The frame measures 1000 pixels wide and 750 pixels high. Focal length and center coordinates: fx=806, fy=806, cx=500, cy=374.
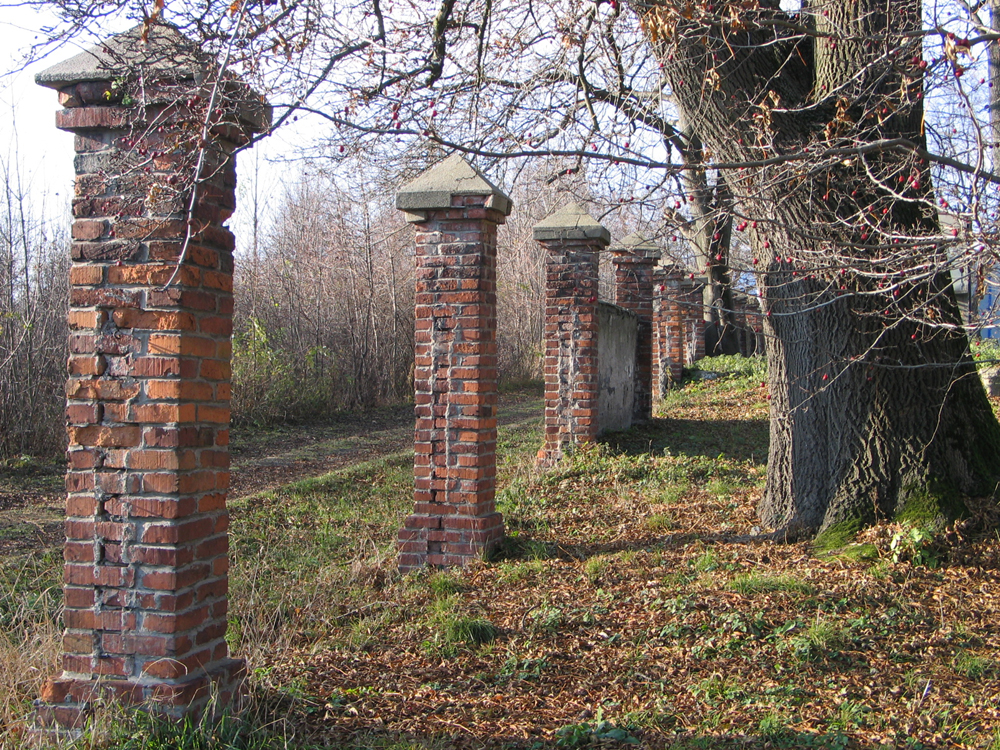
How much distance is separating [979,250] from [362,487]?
7.22m

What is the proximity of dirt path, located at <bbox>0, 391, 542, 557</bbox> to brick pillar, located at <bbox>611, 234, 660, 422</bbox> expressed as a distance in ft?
11.2

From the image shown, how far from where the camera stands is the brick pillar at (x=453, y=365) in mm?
5691

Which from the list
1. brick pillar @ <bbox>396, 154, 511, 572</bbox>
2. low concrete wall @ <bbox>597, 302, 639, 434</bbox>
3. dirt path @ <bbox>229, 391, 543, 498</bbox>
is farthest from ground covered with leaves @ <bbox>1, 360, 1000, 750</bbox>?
low concrete wall @ <bbox>597, 302, 639, 434</bbox>

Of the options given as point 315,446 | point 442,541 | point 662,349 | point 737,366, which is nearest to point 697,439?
point 315,446

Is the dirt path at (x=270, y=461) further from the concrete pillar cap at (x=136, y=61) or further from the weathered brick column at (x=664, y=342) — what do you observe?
the concrete pillar cap at (x=136, y=61)

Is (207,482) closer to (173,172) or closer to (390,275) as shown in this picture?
(173,172)

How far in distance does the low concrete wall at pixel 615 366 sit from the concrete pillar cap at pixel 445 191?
4.02 m

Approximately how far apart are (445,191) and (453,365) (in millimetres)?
1222

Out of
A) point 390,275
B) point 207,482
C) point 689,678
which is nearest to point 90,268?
point 207,482

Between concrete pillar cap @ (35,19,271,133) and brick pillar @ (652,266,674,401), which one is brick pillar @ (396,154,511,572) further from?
brick pillar @ (652,266,674,401)

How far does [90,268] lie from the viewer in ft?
10.5

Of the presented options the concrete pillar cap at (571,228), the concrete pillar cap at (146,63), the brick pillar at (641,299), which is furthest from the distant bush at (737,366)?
the concrete pillar cap at (146,63)

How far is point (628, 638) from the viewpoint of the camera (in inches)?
171

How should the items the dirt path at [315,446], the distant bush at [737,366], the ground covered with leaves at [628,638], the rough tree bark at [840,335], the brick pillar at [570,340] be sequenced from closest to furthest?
1. the ground covered with leaves at [628,638]
2. the rough tree bark at [840,335]
3. the brick pillar at [570,340]
4. the dirt path at [315,446]
5. the distant bush at [737,366]
